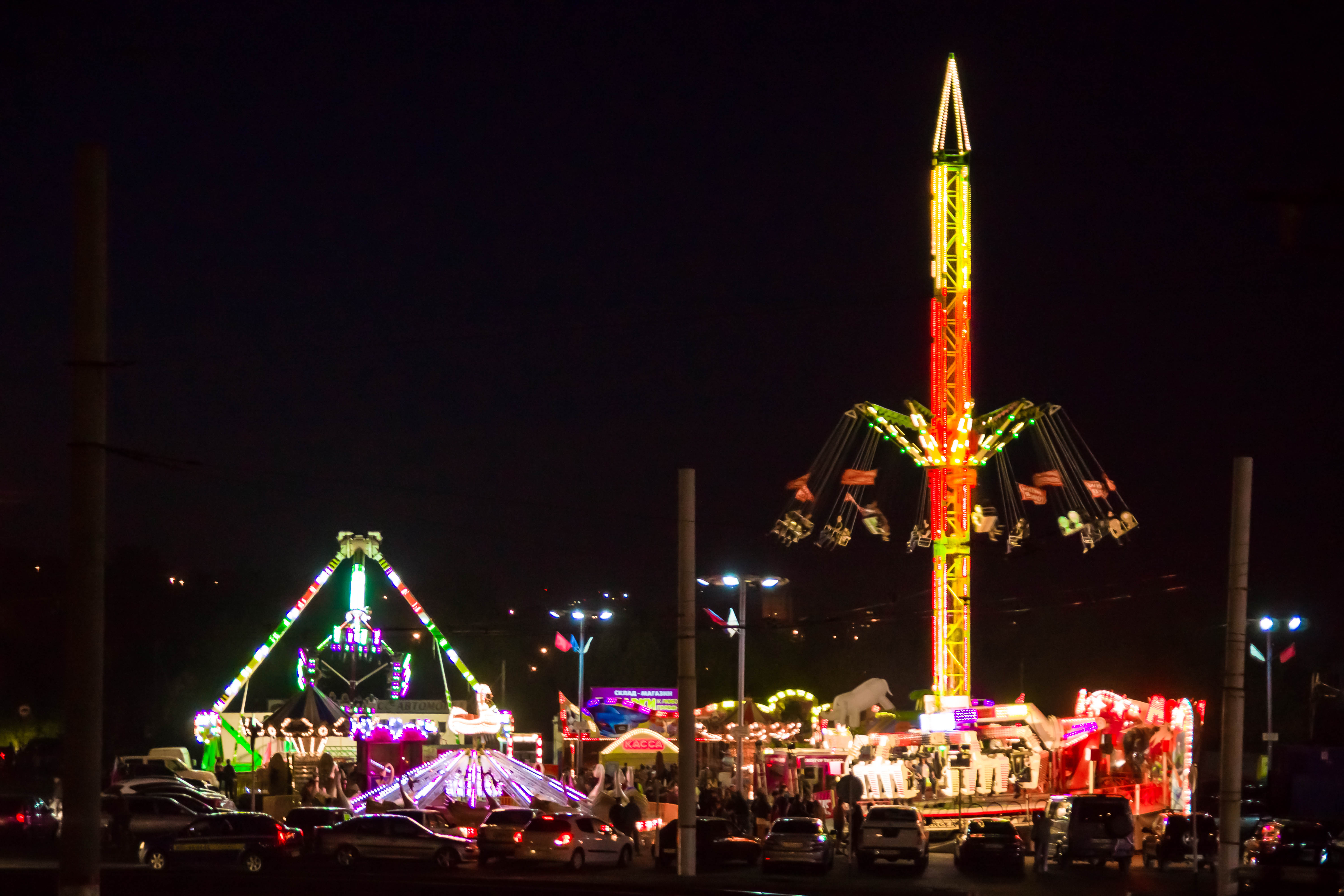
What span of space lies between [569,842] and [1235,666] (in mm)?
14132

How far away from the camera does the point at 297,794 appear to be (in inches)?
1795

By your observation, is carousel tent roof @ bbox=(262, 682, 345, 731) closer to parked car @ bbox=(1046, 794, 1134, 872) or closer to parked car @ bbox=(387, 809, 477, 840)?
parked car @ bbox=(387, 809, 477, 840)

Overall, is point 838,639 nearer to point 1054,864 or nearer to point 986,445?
point 986,445

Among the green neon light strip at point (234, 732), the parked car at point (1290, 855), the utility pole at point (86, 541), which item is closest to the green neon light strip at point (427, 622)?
the green neon light strip at point (234, 732)

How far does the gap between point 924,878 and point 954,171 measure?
934 inches

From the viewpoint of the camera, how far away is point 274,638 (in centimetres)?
5500

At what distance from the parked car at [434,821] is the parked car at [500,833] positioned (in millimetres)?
732

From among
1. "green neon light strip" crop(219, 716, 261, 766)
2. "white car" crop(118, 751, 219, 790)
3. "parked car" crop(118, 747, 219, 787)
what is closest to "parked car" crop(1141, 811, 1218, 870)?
"green neon light strip" crop(219, 716, 261, 766)

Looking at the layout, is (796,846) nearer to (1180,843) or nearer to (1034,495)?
(1180,843)

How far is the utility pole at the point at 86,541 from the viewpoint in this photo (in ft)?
40.2

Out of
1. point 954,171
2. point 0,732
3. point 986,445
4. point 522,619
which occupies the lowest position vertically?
point 0,732

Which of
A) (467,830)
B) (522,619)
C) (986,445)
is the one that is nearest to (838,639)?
(522,619)

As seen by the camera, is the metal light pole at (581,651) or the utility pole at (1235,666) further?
the metal light pole at (581,651)

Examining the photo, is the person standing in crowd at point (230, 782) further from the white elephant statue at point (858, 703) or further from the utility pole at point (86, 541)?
the utility pole at point (86, 541)
